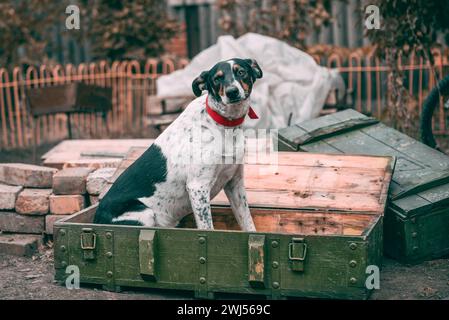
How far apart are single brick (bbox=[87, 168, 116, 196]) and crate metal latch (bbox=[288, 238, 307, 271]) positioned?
2033 millimetres

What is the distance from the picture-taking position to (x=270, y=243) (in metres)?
4.45

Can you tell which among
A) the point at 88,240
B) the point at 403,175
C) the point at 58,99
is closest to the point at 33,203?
the point at 88,240

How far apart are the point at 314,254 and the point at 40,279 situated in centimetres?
200

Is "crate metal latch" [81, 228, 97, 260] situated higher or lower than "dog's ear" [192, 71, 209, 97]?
lower

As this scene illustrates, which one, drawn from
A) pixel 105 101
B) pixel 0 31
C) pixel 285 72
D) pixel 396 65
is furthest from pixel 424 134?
pixel 0 31

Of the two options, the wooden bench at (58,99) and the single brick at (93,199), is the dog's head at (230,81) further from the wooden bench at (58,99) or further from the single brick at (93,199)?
the wooden bench at (58,99)

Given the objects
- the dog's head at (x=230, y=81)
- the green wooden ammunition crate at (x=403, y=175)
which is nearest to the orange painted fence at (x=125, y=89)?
the green wooden ammunition crate at (x=403, y=175)

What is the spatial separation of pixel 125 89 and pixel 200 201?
22.7ft

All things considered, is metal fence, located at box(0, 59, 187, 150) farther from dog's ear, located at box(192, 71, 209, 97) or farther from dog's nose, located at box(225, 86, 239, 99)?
dog's nose, located at box(225, 86, 239, 99)

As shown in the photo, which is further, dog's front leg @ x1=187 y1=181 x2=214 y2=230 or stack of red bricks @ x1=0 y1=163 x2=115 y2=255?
stack of red bricks @ x1=0 y1=163 x2=115 y2=255

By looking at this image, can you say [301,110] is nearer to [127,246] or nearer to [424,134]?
[424,134]

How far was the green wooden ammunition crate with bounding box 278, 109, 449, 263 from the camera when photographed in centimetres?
527

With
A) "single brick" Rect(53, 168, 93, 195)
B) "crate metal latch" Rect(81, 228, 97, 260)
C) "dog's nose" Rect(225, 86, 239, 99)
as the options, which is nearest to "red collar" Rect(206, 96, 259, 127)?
"dog's nose" Rect(225, 86, 239, 99)

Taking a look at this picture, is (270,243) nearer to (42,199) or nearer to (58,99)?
(42,199)
